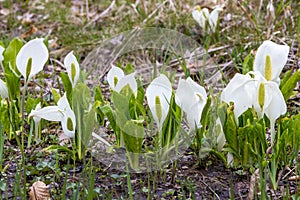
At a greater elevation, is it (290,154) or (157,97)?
(157,97)

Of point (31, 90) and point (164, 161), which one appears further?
point (31, 90)

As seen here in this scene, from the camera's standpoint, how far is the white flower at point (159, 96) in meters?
1.78

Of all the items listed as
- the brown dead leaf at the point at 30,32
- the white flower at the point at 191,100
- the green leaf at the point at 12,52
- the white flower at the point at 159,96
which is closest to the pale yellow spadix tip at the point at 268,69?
the white flower at the point at 191,100

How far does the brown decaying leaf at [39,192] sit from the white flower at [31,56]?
0.40 metres

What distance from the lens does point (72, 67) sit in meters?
2.00

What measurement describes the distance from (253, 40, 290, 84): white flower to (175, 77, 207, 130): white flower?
9.0 inches

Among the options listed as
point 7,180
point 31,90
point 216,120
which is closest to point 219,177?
point 216,120

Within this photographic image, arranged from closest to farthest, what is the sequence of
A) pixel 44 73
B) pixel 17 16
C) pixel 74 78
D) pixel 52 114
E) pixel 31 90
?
pixel 52 114, pixel 74 78, pixel 31 90, pixel 44 73, pixel 17 16

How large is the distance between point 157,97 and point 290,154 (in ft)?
1.73

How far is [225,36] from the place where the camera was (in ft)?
10.4

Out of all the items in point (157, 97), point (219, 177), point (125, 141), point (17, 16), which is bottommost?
point (219, 177)

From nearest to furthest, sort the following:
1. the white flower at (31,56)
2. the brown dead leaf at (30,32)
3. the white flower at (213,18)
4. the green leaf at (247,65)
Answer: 1. the white flower at (31,56)
2. the green leaf at (247,65)
3. the white flower at (213,18)
4. the brown dead leaf at (30,32)

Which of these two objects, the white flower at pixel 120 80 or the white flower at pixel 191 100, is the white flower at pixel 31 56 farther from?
the white flower at pixel 191 100

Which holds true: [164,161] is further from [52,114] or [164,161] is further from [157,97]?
[52,114]
